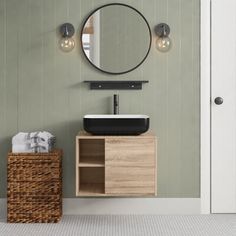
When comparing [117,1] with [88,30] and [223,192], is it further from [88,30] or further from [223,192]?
[223,192]

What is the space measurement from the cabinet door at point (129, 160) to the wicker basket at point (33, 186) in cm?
44

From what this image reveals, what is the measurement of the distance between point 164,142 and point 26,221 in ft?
4.60

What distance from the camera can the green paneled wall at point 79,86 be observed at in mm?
4504

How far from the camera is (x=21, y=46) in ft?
14.8

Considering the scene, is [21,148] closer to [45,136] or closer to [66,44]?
[45,136]

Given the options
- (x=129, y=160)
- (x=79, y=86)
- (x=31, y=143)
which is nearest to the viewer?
(x=129, y=160)

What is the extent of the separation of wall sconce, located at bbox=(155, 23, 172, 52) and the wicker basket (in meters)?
1.34

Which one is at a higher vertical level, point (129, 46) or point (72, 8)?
point (72, 8)

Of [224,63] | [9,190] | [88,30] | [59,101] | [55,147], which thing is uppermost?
[88,30]

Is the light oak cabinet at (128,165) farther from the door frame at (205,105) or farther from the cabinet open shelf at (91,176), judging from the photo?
the door frame at (205,105)

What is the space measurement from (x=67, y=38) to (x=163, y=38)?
2.83 feet

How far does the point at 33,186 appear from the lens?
4188 mm

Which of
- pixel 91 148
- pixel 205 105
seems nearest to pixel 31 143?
pixel 91 148

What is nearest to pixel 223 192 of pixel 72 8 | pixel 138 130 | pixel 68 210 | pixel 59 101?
pixel 138 130
